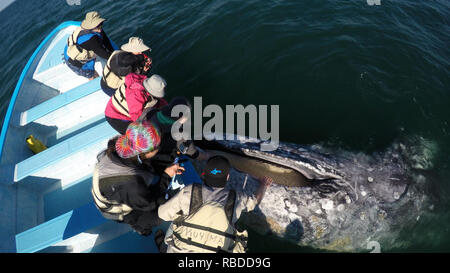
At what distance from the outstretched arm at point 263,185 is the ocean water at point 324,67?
42.4 inches

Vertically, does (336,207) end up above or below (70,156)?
below

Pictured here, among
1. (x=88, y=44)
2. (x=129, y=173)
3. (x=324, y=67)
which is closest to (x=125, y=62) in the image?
(x=88, y=44)

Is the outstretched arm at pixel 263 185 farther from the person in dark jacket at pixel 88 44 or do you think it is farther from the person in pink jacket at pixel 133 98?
the person in dark jacket at pixel 88 44

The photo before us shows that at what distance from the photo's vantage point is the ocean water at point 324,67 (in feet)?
21.9

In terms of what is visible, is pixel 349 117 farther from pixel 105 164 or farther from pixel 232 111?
pixel 105 164

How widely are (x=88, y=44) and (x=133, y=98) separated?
259 centimetres

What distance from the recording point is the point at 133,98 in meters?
4.99

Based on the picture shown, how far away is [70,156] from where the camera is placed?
5.53m

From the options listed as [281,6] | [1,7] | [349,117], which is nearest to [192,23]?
[281,6]

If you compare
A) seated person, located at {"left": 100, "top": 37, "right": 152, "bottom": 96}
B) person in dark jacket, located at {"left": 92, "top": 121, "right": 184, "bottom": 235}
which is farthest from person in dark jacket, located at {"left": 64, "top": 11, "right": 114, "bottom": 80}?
person in dark jacket, located at {"left": 92, "top": 121, "right": 184, "bottom": 235}

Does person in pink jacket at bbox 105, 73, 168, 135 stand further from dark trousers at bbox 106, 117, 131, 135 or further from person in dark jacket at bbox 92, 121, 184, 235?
person in dark jacket at bbox 92, 121, 184, 235

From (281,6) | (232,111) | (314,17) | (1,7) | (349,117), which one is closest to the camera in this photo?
(349,117)

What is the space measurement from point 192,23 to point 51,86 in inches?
228

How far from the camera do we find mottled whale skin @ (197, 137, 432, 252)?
17.4 feet
